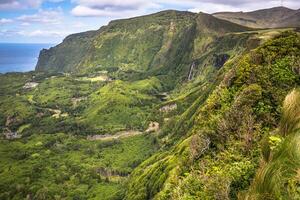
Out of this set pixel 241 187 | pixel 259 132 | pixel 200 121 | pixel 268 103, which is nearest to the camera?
pixel 241 187

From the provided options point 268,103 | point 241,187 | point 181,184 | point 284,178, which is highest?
point 284,178

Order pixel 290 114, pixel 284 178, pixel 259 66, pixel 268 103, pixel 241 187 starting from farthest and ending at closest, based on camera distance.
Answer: pixel 259 66 < pixel 268 103 < pixel 241 187 < pixel 290 114 < pixel 284 178

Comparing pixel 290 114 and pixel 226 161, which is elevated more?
pixel 290 114

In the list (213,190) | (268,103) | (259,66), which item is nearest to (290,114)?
(213,190)

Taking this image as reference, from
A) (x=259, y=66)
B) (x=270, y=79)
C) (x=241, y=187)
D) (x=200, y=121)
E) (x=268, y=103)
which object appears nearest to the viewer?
(x=241, y=187)

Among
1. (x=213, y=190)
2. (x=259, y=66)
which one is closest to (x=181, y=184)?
(x=213, y=190)

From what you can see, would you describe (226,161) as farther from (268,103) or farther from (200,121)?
(200,121)

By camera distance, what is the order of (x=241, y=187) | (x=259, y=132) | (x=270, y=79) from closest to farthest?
(x=241, y=187) → (x=259, y=132) → (x=270, y=79)

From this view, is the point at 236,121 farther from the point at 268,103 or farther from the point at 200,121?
the point at 200,121

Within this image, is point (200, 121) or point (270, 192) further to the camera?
point (200, 121)
